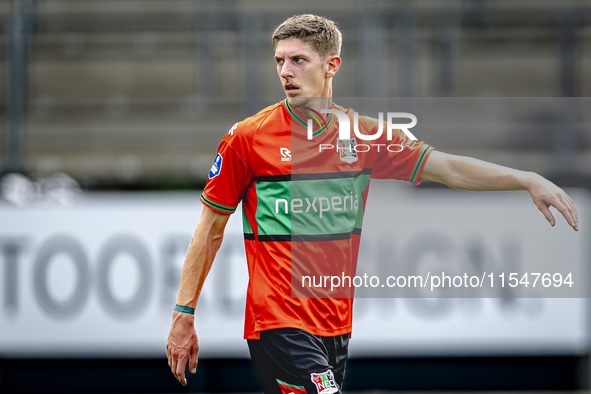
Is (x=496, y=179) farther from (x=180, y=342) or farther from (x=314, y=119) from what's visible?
(x=180, y=342)

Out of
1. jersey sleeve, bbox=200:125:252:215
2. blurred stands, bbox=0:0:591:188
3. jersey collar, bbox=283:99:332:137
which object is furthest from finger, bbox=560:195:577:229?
blurred stands, bbox=0:0:591:188

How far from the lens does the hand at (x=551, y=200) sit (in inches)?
81.6

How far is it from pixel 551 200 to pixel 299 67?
3.33 ft

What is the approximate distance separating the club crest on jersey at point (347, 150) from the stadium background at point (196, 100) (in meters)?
3.76

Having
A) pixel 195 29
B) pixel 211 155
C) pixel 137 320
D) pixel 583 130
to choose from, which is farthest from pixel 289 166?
pixel 195 29

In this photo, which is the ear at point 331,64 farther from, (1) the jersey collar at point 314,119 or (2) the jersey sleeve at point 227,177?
(2) the jersey sleeve at point 227,177

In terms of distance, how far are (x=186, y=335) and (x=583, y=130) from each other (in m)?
6.08

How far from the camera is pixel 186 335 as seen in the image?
227 centimetres

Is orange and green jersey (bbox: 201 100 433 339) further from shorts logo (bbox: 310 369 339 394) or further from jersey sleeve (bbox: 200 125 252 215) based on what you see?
shorts logo (bbox: 310 369 339 394)

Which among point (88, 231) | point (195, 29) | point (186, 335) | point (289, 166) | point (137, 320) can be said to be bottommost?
point (137, 320)

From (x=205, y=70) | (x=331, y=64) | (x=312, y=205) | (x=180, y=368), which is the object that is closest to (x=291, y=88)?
(x=331, y=64)

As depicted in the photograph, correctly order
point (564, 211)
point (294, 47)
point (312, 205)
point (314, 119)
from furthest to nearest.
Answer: point (314, 119)
point (312, 205)
point (294, 47)
point (564, 211)

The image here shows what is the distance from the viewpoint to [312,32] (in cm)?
220

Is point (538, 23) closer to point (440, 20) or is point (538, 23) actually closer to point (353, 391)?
point (440, 20)
